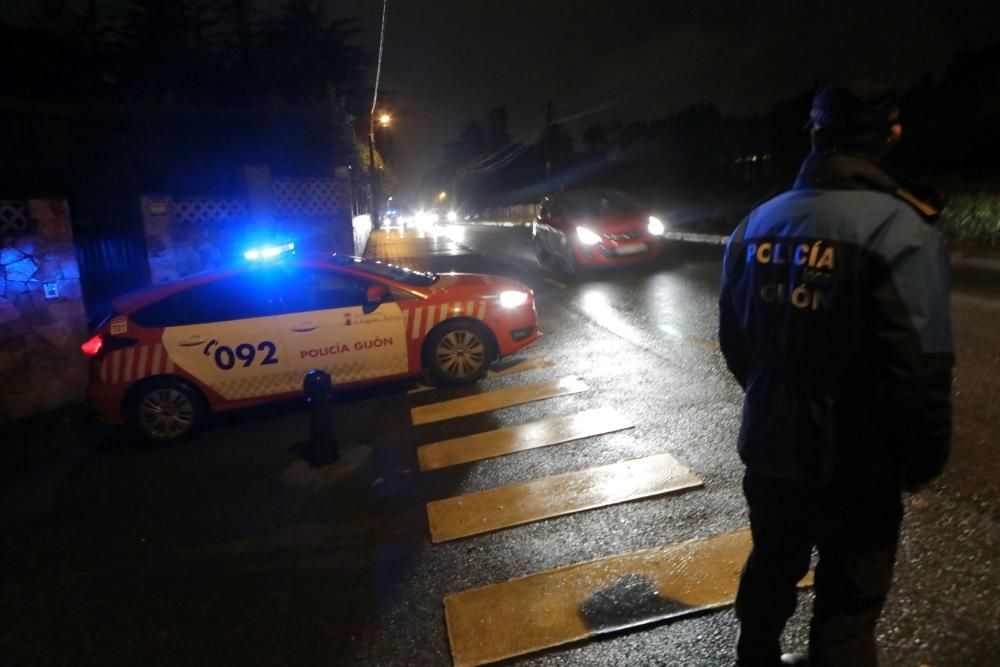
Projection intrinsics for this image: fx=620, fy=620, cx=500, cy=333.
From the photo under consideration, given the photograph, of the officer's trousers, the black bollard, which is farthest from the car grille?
the officer's trousers

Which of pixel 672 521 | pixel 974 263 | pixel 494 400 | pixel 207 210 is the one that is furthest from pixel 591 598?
pixel 974 263

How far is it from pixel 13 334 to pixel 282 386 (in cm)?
303

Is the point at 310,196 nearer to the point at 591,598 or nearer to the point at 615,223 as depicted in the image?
the point at 615,223

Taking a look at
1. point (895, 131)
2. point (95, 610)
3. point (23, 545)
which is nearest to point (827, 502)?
point (895, 131)

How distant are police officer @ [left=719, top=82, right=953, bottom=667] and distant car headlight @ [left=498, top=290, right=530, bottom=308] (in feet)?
14.9

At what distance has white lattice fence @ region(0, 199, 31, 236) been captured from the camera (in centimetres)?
630

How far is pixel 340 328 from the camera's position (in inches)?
234

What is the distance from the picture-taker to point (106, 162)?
15383 millimetres

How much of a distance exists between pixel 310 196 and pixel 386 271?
9.19 metres

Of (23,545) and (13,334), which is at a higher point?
(13,334)

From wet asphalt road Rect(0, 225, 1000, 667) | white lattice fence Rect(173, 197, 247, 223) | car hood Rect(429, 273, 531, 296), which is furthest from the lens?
white lattice fence Rect(173, 197, 247, 223)

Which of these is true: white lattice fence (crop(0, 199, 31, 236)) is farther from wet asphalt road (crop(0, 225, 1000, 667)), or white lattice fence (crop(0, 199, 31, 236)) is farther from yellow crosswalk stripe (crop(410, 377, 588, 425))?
yellow crosswalk stripe (crop(410, 377, 588, 425))

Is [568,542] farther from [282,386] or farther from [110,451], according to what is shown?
[110,451]

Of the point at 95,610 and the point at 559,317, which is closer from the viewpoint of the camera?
the point at 95,610
